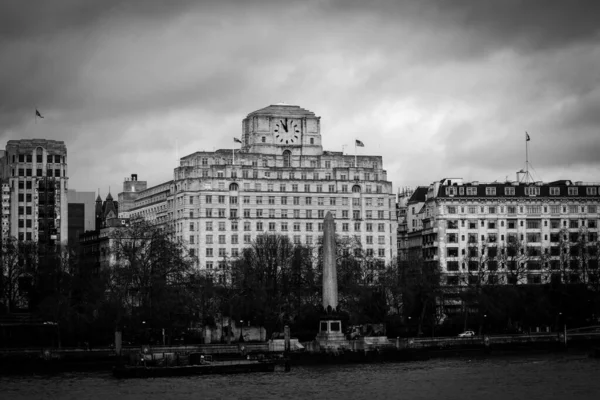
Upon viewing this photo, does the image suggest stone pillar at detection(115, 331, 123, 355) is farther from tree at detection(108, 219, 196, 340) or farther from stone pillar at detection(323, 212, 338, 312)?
stone pillar at detection(323, 212, 338, 312)

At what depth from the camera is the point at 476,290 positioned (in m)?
178

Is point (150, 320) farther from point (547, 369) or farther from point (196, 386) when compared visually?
point (547, 369)

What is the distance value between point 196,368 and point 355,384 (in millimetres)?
16898

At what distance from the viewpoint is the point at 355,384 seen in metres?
119

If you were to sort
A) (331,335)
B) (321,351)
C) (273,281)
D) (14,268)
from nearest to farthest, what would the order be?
(321,351) → (331,335) → (273,281) → (14,268)

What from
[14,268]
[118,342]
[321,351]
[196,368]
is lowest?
[196,368]

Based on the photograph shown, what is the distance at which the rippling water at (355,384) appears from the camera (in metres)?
110

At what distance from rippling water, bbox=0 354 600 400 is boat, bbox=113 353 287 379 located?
43.5 inches

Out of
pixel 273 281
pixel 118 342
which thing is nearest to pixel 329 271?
pixel 118 342

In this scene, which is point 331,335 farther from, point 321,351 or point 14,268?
point 14,268

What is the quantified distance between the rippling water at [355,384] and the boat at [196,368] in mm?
1105

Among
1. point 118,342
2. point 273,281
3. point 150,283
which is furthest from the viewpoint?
point 273,281

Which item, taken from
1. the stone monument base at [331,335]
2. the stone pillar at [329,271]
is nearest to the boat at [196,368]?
the stone monument base at [331,335]

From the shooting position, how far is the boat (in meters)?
125
